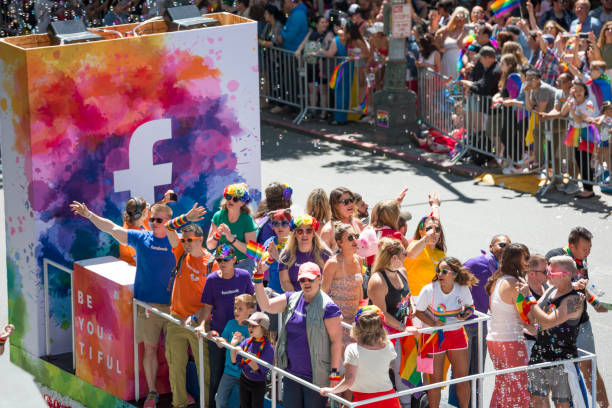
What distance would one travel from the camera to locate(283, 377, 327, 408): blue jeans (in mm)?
8773

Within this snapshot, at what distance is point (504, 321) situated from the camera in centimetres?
941

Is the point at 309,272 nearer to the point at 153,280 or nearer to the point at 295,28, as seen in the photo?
the point at 153,280

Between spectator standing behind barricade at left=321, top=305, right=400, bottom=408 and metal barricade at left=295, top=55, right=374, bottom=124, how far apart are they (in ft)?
40.4

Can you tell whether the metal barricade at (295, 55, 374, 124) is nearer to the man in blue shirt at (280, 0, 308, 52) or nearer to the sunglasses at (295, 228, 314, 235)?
the man in blue shirt at (280, 0, 308, 52)

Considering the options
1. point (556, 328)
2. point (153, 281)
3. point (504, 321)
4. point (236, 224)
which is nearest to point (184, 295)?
point (153, 281)

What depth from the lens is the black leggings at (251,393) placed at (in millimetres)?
9203

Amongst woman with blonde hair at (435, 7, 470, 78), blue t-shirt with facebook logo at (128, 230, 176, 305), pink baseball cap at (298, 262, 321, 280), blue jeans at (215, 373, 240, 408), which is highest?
woman with blonde hair at (435, 7, 470, 78)

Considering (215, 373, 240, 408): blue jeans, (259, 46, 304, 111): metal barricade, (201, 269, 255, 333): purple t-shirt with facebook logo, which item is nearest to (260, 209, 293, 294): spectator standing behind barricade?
(201, 269, 255, 333): purple t-shirt with facebook logo

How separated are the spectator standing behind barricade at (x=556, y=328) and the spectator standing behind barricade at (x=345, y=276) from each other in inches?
51.3

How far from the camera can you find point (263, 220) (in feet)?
36.4

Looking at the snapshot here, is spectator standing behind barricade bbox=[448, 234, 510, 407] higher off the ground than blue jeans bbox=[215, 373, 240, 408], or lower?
higher

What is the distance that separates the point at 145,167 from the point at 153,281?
5.10 ft

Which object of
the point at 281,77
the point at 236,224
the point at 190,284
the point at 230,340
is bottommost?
the point at 230,340

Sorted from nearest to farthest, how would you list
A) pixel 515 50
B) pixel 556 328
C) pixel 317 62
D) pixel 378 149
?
pixel 556 328 → pixel 515 50 → pixel 378 149 → pixel 317 62
